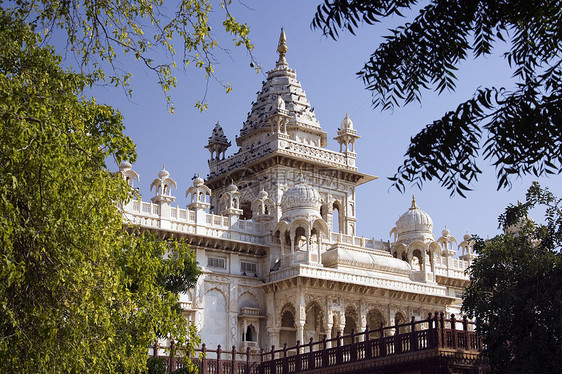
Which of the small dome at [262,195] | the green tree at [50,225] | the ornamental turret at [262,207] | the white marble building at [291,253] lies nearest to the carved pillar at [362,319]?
the white marble building at [291,253]

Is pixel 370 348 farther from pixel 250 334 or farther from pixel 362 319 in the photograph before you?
pixel 250 334

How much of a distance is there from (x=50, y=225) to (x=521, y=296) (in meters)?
Answer: 14.2

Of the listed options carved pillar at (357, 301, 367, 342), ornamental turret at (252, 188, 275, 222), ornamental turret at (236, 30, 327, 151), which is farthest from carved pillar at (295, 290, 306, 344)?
ornamental turret at (236, 30, 327, 151)

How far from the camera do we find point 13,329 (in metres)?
11.6

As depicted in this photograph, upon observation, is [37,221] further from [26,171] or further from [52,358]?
[52,358]

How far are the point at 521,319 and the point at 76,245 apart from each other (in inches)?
518

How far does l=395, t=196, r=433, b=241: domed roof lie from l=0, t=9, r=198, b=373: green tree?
32.9m

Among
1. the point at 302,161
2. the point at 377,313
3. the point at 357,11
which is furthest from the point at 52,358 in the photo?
the point at 302,161

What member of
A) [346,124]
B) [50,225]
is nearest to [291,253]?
[346,124]

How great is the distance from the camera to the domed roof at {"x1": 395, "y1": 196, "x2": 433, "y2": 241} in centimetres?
4472

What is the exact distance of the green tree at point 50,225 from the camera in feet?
35.0

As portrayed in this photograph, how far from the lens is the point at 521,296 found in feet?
70.3

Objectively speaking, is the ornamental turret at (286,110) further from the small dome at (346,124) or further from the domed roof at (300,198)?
the domed roof at (300,198)

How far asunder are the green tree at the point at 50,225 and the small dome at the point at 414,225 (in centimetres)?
3290
